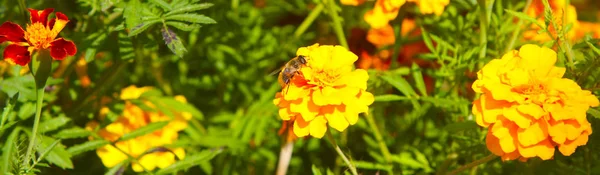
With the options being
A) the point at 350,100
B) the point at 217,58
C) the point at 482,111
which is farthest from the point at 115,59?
the point at 482,111

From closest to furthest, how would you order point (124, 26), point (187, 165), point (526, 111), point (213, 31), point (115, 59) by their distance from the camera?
point (526, 111) → point (124, 26) → point (187, 165) → point (115, 59) → point (213, 31)

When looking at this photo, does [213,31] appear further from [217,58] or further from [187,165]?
[187,165]

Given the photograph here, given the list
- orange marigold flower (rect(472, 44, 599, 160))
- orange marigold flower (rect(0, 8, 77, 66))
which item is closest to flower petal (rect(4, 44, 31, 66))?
orange marigold flower (rect(0, 8, 77, 66))

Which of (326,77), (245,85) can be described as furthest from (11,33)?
(245,85)

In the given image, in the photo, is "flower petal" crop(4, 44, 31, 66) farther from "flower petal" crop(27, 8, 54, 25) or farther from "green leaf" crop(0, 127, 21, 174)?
"green leaf" crop(0, 127, 21, 174)

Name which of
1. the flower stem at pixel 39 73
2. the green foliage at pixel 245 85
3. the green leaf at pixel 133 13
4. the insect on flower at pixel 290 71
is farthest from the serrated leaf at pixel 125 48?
the insect on flower at pixel 290 71

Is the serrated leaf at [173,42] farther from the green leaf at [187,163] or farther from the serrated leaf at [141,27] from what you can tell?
the green leaf at [187,163]
